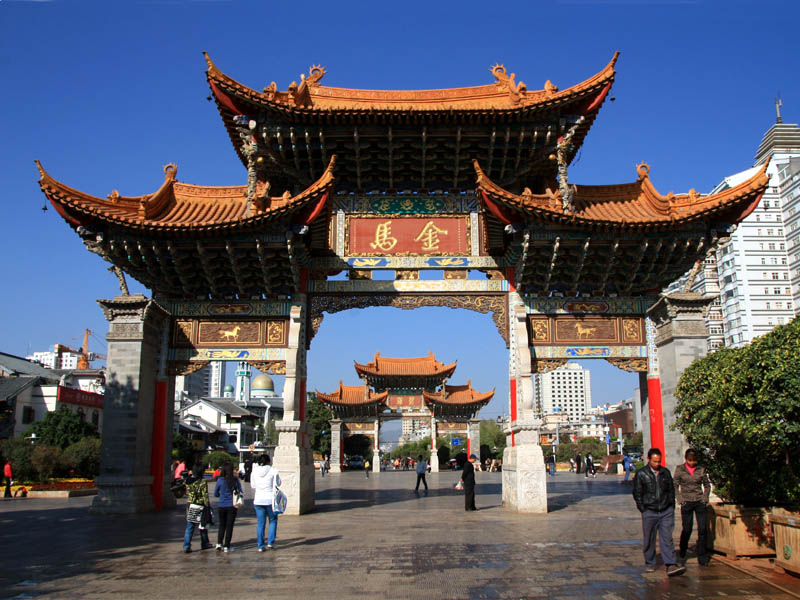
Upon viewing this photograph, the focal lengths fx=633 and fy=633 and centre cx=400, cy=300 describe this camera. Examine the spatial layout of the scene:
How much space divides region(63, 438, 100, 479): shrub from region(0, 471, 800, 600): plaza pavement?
1708 cm

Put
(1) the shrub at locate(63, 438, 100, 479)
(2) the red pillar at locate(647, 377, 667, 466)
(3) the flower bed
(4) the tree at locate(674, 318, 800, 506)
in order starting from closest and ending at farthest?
(4) the tree at locate(674, 318, 800, 506) → (2) the red pillar at locate(647, 377, 667, 466) → (3) the flower bed → (1) the shrub at locate(63, 438, 100, 479)

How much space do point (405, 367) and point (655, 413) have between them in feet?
131

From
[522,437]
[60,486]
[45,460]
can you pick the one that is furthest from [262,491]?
[45,460]

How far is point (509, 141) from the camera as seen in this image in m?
16.3

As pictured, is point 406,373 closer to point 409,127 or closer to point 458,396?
point 458,396

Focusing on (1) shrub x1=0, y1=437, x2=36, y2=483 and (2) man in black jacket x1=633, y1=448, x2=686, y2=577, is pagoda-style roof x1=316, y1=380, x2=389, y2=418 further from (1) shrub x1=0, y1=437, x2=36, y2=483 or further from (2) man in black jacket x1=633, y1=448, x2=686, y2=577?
(2) man in black jacket x1=633, y1=448, x2=686, y2=577

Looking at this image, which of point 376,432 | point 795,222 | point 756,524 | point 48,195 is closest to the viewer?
point 756,524

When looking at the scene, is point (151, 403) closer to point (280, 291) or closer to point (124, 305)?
point (124, 305)

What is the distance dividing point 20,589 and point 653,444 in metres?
13.8

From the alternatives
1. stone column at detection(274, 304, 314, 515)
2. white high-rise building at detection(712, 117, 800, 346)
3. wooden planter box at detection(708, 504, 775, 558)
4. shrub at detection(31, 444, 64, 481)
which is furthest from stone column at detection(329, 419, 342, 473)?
wooden planter box at detection(708, 504, 775, 558)

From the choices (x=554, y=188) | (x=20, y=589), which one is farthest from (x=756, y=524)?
(x=554, y=188)

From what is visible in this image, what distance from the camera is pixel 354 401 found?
173 ft

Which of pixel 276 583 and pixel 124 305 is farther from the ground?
pixel 124 305

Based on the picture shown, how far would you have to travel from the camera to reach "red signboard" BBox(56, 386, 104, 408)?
1751 inches
